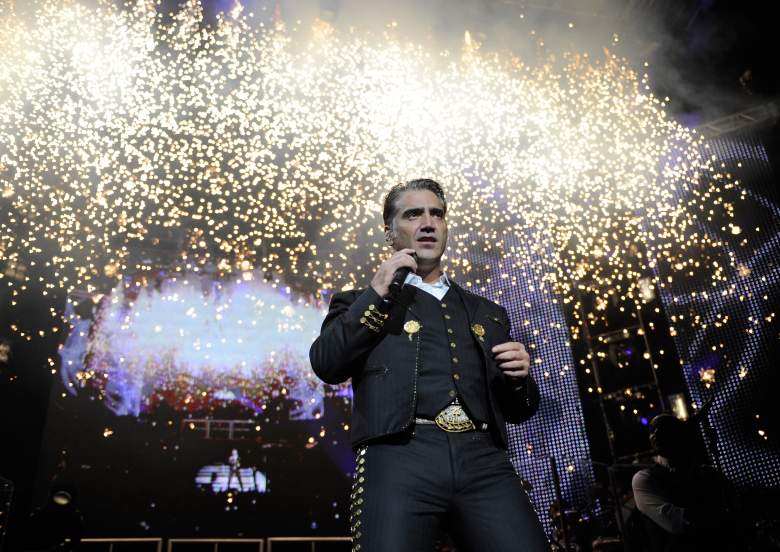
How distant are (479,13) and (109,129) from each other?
5.21 meters

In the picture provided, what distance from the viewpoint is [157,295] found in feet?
34.8

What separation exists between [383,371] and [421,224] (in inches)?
23.3

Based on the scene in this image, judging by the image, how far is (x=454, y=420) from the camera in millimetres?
1558

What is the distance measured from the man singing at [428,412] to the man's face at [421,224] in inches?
5.3

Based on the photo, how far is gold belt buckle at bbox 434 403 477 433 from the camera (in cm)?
154

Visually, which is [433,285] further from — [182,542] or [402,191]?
[182,542]

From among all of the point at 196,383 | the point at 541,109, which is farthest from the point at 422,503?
the point at 196,383

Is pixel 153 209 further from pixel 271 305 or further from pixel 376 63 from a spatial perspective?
pixel 376 63

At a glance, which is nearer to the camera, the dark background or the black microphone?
the black microphone

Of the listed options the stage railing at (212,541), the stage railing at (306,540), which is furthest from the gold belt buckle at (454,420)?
the stage railing at (212,541)

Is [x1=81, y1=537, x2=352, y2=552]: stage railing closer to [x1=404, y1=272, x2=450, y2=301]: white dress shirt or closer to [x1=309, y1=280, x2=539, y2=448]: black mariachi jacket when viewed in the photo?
[x1=404, y1=272, x2=450, y2=301]: white dress shirt

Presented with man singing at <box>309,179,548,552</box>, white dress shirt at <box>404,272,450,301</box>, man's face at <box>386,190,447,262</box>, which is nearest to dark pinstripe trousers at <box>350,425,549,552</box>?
man singing at <box>309,179,548,552</box>

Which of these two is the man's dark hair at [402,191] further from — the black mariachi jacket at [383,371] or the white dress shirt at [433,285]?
the black mariachi jacket at [383,371]

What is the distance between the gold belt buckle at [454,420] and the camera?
1.54m
